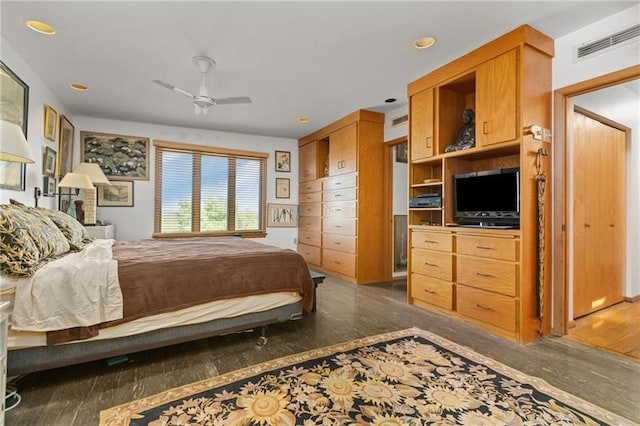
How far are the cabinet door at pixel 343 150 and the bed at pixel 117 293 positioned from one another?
2.54 m

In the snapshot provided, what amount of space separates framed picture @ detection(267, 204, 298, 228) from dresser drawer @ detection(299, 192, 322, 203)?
0.28 meters

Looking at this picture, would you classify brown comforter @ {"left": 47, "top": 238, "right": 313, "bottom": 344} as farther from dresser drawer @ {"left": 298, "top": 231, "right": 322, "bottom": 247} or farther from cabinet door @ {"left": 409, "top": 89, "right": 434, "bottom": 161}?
dresser drawer @ {"left": 298, "top": 231, "right": 322, "bottom": 247}

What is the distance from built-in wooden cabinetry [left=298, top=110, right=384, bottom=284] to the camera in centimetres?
479

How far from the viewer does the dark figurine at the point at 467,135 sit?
3124 millimetres

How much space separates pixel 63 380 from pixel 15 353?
339 millimetres

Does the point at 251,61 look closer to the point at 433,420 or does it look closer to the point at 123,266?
the point at 123,266

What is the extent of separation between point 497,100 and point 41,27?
3.89 meters

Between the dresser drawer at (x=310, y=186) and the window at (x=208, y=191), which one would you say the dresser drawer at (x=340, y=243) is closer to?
the dresser drawer at (x=310, y=186)

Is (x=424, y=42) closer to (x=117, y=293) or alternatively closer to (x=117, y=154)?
→ (x=117, y=293)

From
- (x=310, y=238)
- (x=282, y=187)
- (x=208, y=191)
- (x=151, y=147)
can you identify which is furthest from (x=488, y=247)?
(x=151, y=147)

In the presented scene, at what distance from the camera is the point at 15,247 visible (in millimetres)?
1763

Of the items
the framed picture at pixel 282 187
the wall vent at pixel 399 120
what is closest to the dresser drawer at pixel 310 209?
the framed picture at pixel 282 187

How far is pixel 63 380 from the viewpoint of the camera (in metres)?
1.99

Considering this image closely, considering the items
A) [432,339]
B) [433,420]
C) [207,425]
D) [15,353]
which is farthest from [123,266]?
[432,339]
